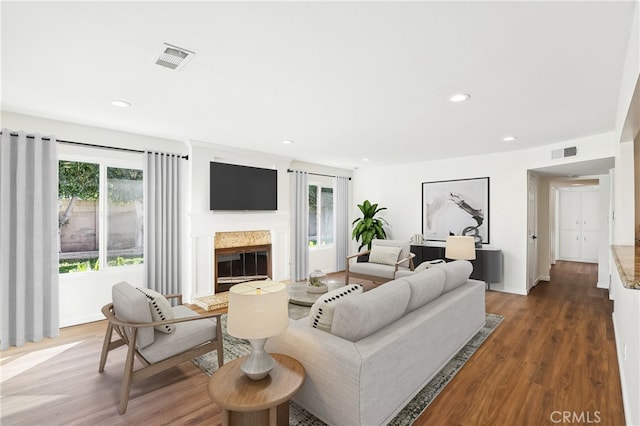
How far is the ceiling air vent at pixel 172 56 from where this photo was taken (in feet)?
6.60

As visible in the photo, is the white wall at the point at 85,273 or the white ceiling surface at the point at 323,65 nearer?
the white ceiling surface at the point at 323,65

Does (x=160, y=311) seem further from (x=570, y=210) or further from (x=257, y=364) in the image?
(x=570, y=210)

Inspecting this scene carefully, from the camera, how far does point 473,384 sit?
2449 mm

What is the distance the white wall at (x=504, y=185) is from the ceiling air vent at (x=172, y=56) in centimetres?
512

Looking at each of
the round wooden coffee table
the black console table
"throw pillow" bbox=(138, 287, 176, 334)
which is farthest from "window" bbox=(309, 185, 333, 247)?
"throw pillow" bbox=(138, 287, 176, 334)

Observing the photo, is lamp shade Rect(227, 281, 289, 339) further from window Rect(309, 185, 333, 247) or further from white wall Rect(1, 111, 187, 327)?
window Rect(309, 185, 333, 247)

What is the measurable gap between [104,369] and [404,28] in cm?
355

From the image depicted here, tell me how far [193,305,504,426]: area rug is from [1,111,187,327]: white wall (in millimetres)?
1607

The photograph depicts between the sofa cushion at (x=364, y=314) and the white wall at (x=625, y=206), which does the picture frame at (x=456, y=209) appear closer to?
the white wall at (x=625, y=206)

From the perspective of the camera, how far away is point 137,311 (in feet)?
7.24

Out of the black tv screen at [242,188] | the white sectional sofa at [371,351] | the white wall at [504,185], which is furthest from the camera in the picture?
the black tv screen at [242,188]

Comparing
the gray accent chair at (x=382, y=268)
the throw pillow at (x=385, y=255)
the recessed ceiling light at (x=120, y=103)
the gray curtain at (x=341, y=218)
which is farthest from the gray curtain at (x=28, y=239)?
the gray curtain at (x=341, y=218)

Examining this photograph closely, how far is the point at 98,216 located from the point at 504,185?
20.6ft

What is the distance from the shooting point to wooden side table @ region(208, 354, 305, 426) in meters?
1.55
